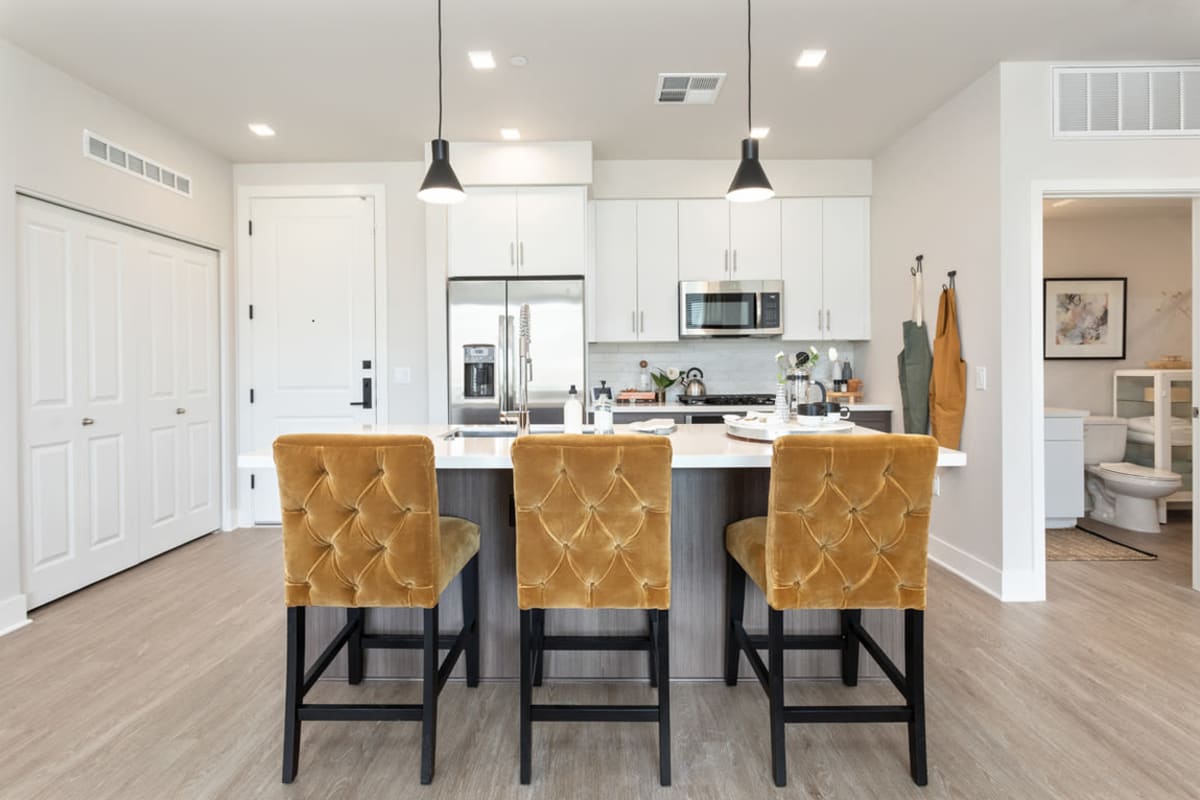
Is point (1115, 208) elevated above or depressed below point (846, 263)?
above

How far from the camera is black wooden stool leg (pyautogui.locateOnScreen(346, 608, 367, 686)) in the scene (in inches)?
86.5

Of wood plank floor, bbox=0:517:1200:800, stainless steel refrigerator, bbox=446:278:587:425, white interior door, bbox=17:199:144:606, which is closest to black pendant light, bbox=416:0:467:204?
stainless steel refrigerator, bbox=446:278:587:425

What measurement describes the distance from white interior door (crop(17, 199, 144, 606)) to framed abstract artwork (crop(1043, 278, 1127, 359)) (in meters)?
6.60

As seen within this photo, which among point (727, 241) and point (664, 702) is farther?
point (727, 241)

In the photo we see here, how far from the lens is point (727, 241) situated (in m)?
4.67

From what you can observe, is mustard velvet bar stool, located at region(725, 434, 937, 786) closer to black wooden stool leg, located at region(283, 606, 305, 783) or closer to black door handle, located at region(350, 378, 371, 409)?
black wooden stool leg, located at region(283, 606, 305, 783)

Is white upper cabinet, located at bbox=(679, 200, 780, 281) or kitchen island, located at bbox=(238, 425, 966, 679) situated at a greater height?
white upper cabinet, located at bbox=(679, 200, 780, 281)

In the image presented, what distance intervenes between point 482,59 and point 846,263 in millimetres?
2966

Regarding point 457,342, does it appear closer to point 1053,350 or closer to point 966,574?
point 966,574

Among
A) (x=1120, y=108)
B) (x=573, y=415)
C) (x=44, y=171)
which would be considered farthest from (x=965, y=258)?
(x=44, y=171)

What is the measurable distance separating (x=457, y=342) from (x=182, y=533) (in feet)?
7.13

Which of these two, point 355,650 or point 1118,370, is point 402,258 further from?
point 1118,370

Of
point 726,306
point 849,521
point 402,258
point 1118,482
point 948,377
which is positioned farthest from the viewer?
point 726,306

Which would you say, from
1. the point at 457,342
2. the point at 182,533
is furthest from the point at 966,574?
the point at 182,533
